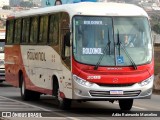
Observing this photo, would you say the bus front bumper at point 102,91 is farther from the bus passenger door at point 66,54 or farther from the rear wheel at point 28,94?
the rear wheel at point 28,94

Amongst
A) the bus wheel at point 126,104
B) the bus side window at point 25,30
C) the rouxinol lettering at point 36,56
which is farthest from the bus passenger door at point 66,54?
the bus side window at point 25,30

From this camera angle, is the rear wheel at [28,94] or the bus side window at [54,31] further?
the rear wheel at [28,94]

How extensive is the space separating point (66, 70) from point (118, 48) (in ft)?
5.03

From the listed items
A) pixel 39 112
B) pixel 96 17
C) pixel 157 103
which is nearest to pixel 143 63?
pixel 96 17

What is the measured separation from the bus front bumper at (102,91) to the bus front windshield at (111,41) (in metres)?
0.60

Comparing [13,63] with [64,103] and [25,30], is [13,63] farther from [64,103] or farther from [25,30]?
[64,103]

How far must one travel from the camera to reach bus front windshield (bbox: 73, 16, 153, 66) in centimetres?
1714

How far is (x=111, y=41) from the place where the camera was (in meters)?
17.3

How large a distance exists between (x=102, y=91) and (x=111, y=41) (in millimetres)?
1419

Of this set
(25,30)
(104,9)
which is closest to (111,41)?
(104,9)

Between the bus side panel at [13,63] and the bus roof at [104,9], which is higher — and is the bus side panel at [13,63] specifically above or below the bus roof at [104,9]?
below

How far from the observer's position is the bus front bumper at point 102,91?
55.1 feet

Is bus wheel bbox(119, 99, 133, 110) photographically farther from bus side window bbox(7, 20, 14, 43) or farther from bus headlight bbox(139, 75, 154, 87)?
bus side window bbox(7, 20, 14, 43)

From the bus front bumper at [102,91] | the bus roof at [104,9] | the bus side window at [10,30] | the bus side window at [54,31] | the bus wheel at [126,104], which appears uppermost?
the bus roof at [104,9]
